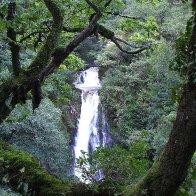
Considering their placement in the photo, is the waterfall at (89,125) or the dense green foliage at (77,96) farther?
the waterfall at (89,125)

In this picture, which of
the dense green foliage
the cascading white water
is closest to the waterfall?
the cascading white water

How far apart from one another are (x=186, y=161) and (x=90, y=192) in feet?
3.94

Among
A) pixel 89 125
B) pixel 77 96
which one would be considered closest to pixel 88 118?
pixel 89 125

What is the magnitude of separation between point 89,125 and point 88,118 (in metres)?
0.49

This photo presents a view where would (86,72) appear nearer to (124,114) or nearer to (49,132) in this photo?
(124,114)

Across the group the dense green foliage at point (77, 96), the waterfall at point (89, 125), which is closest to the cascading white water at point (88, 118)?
the waterfall at point (89, 125)

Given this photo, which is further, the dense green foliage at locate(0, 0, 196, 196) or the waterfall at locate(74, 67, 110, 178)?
the waterfall at locate(74, 67, 110, 178)

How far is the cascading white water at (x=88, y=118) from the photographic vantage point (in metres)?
15.2

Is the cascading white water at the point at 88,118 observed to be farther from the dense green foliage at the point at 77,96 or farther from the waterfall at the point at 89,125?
the dense green foliage at the point at 77,96

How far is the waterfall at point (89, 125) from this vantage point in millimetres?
15219

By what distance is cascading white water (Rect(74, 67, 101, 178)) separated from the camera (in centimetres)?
1522

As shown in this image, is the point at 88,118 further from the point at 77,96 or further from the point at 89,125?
the point at 77,96

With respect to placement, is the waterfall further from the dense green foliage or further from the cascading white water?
the dense green foliage

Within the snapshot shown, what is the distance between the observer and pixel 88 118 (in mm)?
16547
